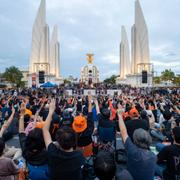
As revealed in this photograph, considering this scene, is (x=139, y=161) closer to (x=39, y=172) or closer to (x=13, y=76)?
(x=39, y=172)

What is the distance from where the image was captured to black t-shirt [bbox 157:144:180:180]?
355 centimetres

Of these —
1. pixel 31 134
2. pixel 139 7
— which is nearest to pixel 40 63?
pixel 139 7

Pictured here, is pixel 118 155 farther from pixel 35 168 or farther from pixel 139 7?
pixel 139 7

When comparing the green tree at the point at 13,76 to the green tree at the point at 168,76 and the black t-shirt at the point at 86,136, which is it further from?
the black t-shirt at the point at 86,136

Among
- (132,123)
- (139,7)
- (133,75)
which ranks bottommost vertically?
(132,123)

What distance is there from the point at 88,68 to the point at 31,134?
Answer: 10115 centimetres

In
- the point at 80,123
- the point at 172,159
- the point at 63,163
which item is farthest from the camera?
the point at 80,123

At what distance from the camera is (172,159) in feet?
11.7

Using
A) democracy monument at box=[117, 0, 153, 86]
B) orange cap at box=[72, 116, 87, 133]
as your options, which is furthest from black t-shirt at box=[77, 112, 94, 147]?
democracy monument at box=[117, 0, 153, 86]

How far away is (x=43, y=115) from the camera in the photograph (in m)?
9.09

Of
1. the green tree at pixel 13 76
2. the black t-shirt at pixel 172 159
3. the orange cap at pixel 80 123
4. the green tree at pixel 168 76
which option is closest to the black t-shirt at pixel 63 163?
the black t-shirt at pixel 172 159

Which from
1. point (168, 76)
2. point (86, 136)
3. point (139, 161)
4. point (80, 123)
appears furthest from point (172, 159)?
point (168, 76)

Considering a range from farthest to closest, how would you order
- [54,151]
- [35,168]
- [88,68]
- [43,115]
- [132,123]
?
[88,68] < [43,115] < [132,123] < [35,168] < [54,151]

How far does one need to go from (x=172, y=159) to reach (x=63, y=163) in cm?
157
